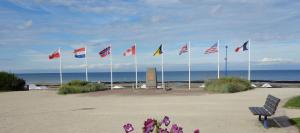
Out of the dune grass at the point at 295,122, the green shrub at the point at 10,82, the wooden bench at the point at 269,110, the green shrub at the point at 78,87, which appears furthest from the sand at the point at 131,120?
the green shrub at the point at 10,82

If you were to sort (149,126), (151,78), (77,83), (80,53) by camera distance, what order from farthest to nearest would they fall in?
(80,53)
(151,78)
(77,83)
(149,126)

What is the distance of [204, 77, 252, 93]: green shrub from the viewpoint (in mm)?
25219

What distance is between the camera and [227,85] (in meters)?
25.4

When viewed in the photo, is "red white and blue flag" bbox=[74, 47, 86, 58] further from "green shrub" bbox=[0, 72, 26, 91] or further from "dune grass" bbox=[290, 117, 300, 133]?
"dune grass" bbox=[290, 117, 300, 133]

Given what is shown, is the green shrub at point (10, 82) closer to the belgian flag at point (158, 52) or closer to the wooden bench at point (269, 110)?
the belgian flag at point (158, 52)

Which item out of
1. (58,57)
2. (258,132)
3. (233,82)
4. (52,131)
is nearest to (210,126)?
(258,132)

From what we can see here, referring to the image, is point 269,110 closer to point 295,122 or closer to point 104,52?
point 295,122

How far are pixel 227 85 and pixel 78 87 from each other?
33.6 ft

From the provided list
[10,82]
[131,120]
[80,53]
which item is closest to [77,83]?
[80,53]

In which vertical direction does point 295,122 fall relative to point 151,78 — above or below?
below

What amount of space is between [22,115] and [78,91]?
41.6 feet

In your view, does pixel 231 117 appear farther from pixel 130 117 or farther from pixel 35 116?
pixel 35 116

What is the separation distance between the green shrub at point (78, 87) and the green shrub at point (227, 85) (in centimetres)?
808

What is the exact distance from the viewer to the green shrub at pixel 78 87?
2753 centimetres
